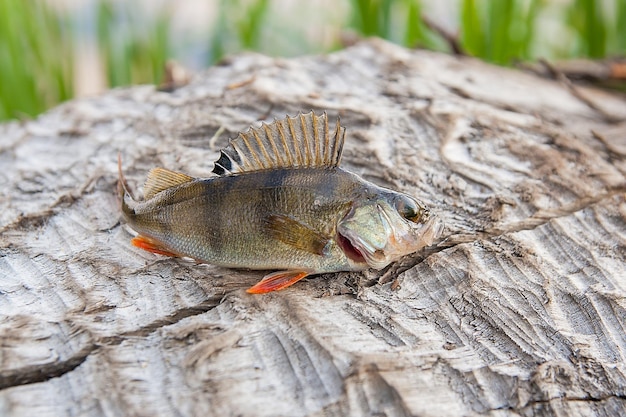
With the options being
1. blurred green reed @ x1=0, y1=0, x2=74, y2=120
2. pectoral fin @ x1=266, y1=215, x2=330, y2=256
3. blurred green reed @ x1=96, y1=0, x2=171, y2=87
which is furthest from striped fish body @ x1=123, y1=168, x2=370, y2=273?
blurred green reed @ x1=96, y1=0, x2=171, y2=87

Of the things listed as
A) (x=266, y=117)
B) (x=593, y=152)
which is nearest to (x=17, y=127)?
(x=266, y=117)

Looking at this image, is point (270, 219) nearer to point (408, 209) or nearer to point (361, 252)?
point (361, 252)

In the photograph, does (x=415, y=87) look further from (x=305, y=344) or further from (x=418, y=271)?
(x=305, y=344)

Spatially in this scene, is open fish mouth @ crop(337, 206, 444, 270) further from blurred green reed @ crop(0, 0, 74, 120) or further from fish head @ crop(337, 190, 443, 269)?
blurred green reed @ crop(0, 0, 74, 120)

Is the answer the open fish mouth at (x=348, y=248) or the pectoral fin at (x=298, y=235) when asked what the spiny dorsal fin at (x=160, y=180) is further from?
the open fish mouth at (x=348, y=248)

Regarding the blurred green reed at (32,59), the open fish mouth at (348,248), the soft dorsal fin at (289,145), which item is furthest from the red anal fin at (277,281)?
the blurred green reed at (32,59)

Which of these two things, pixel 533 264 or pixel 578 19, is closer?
pixel 533 264
